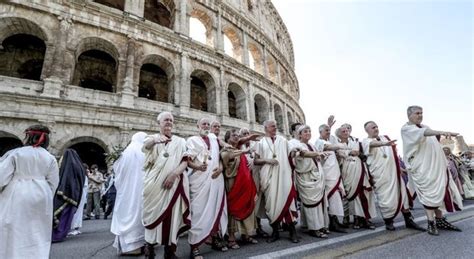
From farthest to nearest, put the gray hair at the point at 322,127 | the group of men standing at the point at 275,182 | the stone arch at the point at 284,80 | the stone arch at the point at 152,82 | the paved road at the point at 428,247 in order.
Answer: the stone arch at the point at 284,80 < the stone arch at the point at 152,82 < the gray hair at the point at 322,127 < the group of men standing at the point at 275,182 < the paved road at the point at 428,247

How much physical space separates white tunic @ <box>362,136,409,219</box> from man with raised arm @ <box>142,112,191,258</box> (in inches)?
144

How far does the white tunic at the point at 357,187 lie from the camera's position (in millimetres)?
4285

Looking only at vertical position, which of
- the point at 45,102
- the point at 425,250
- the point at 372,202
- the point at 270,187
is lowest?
the point at 425,250

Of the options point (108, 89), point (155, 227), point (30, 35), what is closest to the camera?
point (155, 227)

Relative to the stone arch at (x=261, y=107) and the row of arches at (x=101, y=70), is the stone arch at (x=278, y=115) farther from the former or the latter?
the row of arches at (x=101, y=70)

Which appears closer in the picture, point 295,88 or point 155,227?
point 155,227

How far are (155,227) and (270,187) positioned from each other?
1.92 meters

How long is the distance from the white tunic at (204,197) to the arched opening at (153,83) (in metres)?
12.9

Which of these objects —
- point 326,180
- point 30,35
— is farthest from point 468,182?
point 30,35

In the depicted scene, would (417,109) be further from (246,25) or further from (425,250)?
(246,25)

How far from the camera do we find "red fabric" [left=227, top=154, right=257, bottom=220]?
11.1ft

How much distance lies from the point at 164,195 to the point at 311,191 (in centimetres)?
253

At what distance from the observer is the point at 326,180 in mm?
4266

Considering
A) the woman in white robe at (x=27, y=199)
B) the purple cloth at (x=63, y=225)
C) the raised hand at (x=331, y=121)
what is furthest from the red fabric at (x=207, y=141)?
the purple cloth at (x=63, y=225)
